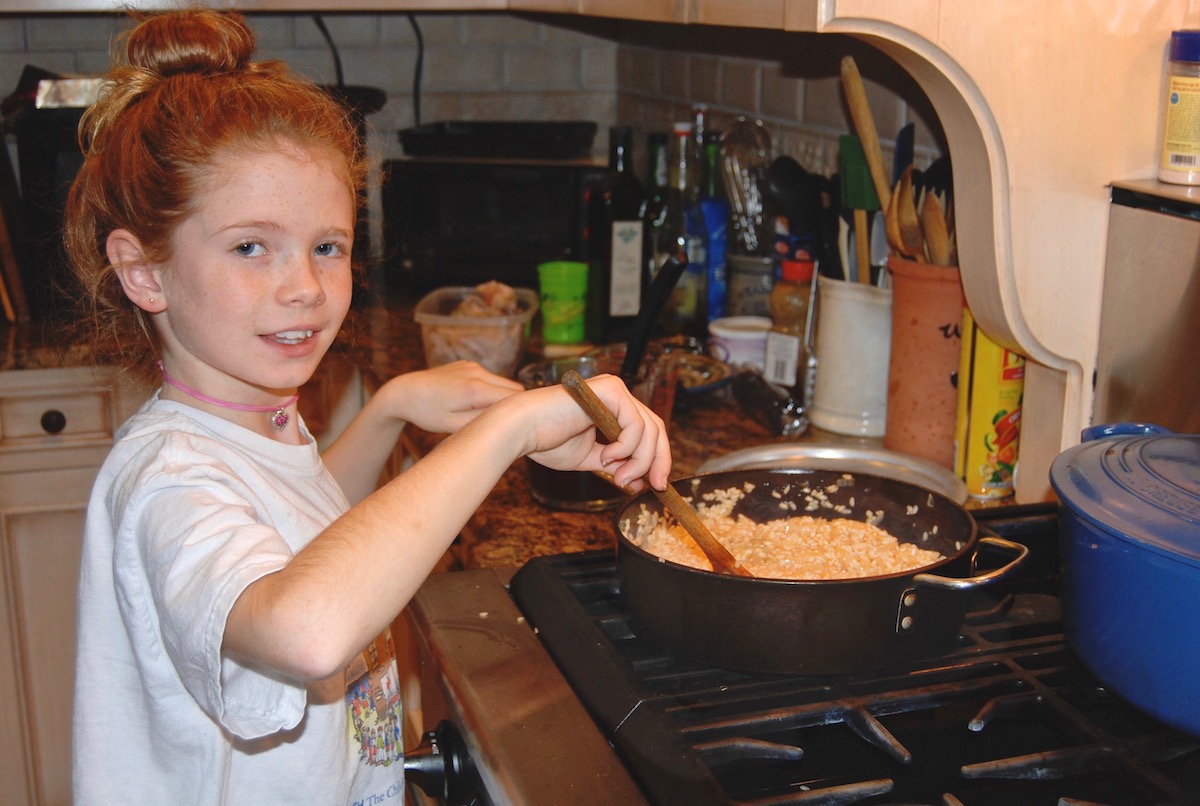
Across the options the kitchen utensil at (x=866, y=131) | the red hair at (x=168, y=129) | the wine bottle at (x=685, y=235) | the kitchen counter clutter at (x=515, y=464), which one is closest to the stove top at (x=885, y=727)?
the kitchen counter clutter at (x=515, y=464)

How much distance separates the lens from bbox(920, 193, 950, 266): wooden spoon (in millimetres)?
1337

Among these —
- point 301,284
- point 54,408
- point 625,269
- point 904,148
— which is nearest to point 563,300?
point 625,269

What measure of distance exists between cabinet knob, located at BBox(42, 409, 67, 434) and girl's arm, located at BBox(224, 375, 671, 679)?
4.36ft

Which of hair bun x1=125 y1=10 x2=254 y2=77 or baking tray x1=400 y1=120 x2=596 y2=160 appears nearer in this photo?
hair bun x1=125 y1=10 x2=254 y2=77

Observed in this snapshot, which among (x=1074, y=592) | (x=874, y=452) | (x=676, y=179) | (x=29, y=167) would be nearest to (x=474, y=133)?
(x=676, y=179)

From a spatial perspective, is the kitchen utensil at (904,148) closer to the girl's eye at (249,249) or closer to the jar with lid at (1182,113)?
the jar with lid at (1182,113)

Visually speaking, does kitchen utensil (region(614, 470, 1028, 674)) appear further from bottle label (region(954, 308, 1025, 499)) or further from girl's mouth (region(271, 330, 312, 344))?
bottle label (region(954, 308, 1025, 499))

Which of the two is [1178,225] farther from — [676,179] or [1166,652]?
[676,179]

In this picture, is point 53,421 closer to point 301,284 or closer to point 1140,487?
point 301,284

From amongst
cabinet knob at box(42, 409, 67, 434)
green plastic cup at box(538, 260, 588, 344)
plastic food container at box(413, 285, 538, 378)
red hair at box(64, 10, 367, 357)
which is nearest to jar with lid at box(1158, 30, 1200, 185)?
red hair at box(64, 10, 367, 357)

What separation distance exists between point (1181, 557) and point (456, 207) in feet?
5.45

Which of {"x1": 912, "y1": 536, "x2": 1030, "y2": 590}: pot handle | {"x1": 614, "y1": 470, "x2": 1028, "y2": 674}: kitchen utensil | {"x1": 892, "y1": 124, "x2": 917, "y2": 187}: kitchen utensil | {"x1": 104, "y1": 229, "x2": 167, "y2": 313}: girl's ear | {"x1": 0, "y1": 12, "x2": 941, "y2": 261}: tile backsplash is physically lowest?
{"x1": 614, "y1": 470, "x2": 1028, "y2": 674}: kitchen utensil

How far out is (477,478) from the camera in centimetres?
84

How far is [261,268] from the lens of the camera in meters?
0.93
